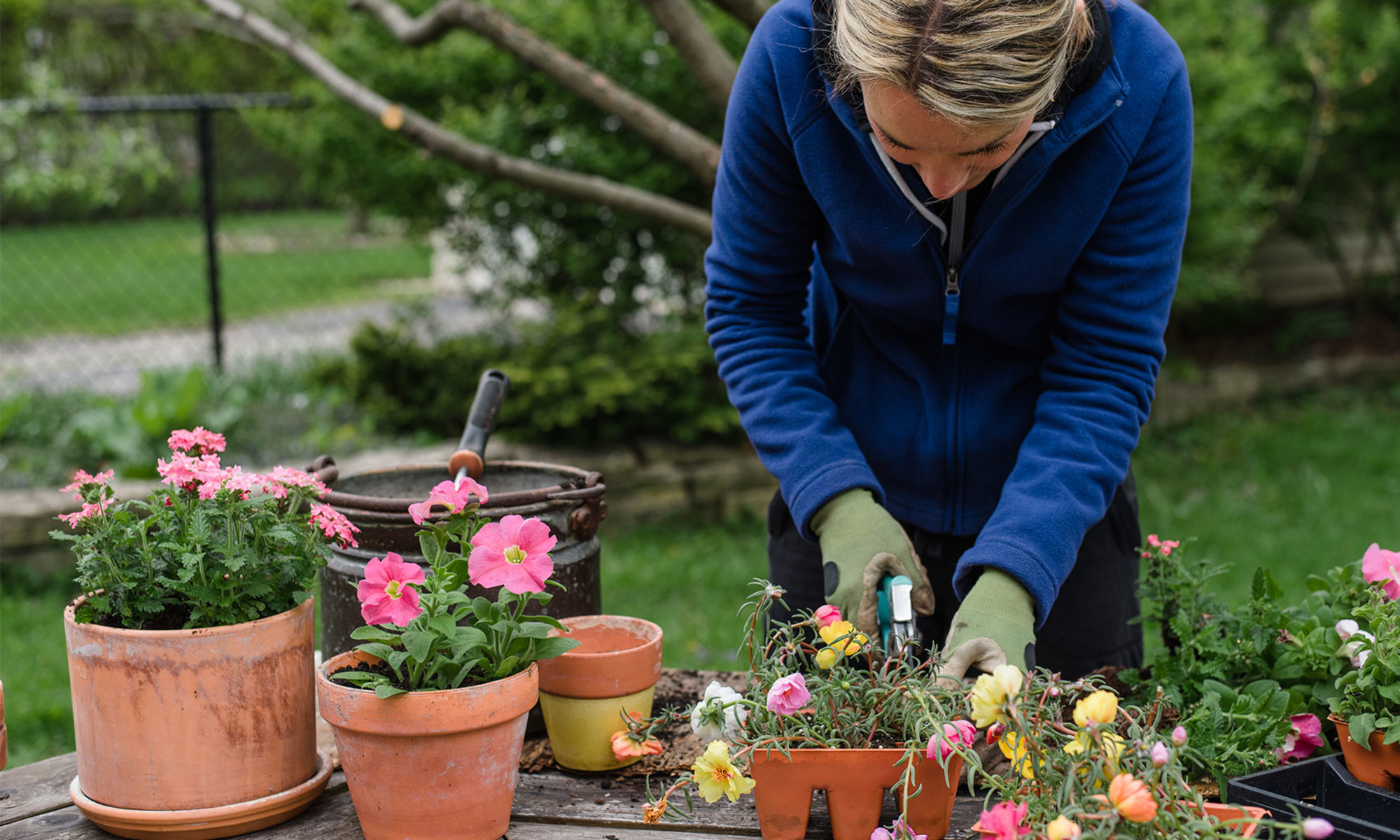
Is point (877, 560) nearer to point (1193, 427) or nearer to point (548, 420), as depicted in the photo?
point (548, 420)

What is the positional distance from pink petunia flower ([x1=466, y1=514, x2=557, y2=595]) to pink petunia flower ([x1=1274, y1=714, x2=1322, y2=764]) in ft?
2.61

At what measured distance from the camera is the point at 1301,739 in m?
1.30

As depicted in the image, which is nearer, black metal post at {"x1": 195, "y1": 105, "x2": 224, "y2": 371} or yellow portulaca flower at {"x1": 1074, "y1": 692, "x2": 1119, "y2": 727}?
yellow portulaca flower at {"x1": 1074, "y1": 692, "x2": 1119, "y2": 727}

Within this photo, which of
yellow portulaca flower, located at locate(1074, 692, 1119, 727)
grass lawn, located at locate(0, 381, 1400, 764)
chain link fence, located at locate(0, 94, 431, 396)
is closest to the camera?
yellow portulaca flower, located at locate(1074, 692, 1119, 727)

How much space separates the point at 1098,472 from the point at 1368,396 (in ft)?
20.8

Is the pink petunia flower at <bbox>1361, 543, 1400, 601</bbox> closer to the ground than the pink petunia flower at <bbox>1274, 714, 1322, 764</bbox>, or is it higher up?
higher up

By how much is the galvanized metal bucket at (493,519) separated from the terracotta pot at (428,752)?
305mm

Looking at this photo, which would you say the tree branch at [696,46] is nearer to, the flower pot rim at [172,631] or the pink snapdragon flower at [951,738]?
the flower pot rim at [172,631]

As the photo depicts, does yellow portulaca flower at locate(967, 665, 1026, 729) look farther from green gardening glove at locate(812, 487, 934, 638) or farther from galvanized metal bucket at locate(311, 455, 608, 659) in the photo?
galvanized metal bucket at locate(311, 455, 608, 659)

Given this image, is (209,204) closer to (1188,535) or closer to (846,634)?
(1188,535)

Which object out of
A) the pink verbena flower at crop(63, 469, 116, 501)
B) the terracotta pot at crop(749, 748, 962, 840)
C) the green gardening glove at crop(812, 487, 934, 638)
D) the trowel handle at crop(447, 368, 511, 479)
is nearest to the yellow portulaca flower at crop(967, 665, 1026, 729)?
the terracotta pot at crop(749, 748, 962, 840)

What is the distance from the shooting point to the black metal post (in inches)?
210

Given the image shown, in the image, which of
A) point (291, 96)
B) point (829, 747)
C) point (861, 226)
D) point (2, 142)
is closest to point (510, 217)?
point (291, 96)

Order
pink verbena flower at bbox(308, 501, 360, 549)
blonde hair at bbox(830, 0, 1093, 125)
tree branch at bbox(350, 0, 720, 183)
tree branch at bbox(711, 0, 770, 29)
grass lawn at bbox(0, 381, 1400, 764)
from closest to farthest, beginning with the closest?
blonde hair at bbox(830, 0, 1093, 125) → pink verbena flower at bbox(308, 501, 360, 549) → tree branch at bbox(711, 0, 770, 29) → tree branch at bbox(350, 0, 720, 183) → grass lawn at bbox(0, 381, 1400, 764)
